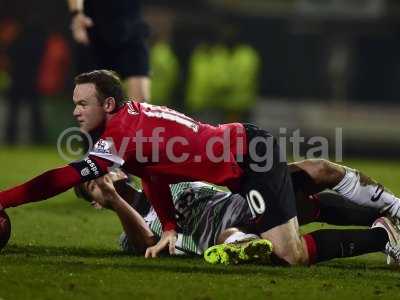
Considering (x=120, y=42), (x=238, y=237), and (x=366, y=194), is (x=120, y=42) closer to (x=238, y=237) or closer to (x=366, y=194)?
(x=366, y=194)

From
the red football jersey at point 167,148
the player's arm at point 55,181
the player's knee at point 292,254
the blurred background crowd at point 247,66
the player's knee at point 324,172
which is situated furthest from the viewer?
the blurred background crowd at point 247,66

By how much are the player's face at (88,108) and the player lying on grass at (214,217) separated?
1.74 feet

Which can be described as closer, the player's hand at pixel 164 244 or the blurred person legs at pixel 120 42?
the player's hand at pixel 164 244

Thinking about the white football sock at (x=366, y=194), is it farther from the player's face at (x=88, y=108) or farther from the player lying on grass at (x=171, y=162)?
the player's face at (x=88, y=108)

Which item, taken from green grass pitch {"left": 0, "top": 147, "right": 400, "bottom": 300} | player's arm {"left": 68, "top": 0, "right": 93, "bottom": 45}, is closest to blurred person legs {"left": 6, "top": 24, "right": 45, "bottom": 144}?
player's arm {"left": 68, "top": 0, "right": 93, "bottom": 45}

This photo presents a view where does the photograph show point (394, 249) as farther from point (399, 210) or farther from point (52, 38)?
point (52, 38)

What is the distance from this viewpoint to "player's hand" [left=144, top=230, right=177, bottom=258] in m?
6.18

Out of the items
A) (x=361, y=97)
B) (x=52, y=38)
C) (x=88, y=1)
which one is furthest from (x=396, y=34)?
(x=88, y=1)

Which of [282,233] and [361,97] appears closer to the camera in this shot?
[282,233]

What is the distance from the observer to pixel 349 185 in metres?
6.43

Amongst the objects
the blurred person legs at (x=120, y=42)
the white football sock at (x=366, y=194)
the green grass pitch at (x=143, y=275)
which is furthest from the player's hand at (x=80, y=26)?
the white football sock at (x=366, y=194)

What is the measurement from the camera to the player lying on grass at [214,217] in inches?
236

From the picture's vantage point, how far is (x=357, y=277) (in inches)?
225

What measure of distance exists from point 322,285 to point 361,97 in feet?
72.3
